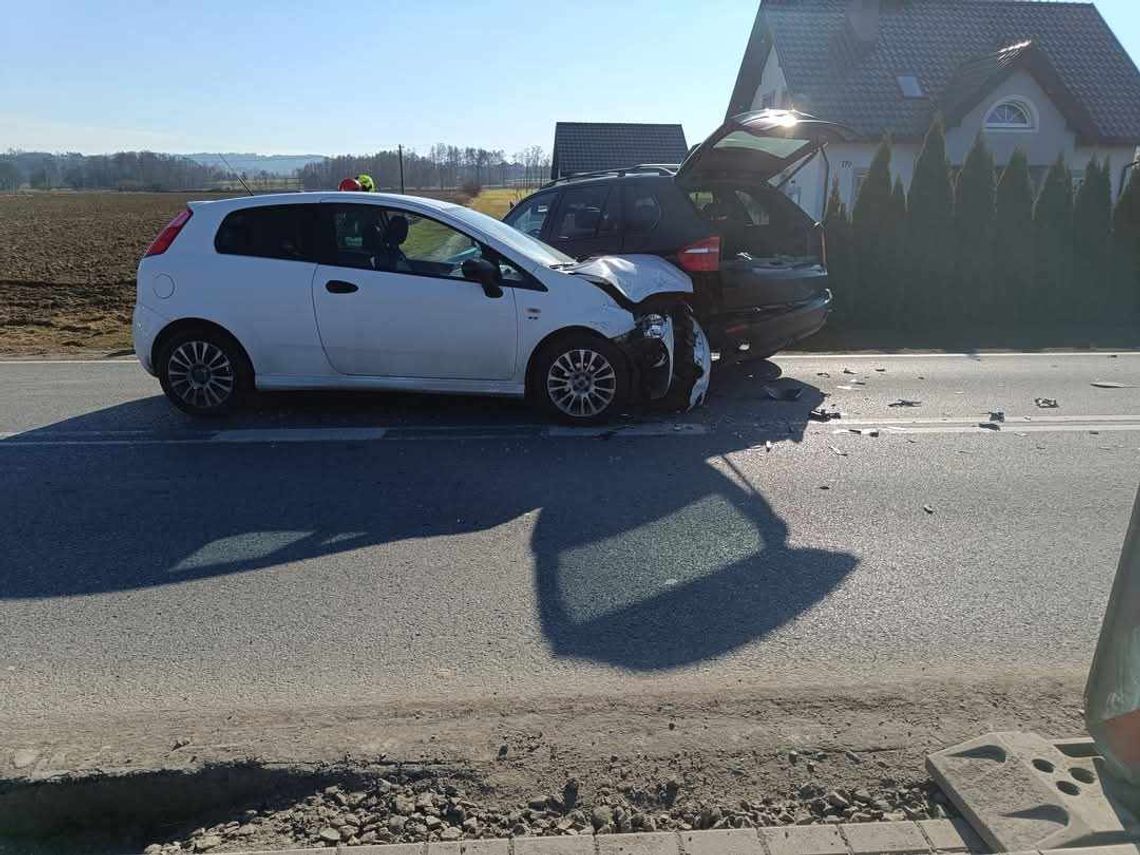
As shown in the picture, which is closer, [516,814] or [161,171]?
[516,814]

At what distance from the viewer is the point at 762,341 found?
8.29m

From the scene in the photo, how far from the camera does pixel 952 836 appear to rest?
2.53 m

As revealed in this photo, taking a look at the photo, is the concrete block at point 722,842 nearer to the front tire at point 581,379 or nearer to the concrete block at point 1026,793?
the concrete block at point 1026,793

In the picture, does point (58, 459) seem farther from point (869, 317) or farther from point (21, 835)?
point (869, 317)

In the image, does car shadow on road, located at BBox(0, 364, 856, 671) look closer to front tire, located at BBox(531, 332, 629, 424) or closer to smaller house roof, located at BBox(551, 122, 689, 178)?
front tire, located at BBox(531, 332, 629, 424)

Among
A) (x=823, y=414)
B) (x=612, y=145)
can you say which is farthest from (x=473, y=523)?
(x=612, y=145)

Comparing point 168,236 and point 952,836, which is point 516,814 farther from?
point 168,236

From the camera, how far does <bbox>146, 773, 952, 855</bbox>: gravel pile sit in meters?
2.66

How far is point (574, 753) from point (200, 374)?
5317mm

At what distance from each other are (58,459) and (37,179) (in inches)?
3852

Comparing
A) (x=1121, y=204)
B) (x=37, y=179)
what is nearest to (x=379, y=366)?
(x=1121, y=204)

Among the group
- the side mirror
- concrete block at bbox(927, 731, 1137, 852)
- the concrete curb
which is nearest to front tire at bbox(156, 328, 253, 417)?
the side mirror

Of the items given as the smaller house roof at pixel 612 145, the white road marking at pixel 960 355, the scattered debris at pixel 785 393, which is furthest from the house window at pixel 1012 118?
the scattered debris at pixel 785 393

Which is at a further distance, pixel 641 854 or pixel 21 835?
pixel 21 835
